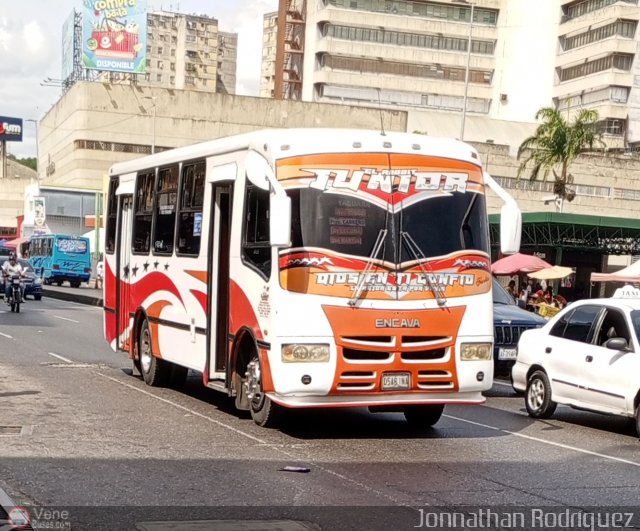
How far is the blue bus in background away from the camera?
202 ft

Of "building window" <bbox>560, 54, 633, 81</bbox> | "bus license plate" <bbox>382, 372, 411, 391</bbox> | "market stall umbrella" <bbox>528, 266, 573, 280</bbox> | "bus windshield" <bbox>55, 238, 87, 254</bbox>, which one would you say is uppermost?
"building window" <bbox>560, 54, 633, 81</bbox>

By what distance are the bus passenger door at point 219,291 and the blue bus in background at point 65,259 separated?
49.5m

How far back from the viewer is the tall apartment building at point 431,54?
105875 mm

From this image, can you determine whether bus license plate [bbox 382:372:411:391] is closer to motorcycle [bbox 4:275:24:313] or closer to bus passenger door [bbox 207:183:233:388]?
bus passenger door [bbox 207:183:233:388]

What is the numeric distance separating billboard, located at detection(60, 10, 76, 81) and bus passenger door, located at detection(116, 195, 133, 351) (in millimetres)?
101089

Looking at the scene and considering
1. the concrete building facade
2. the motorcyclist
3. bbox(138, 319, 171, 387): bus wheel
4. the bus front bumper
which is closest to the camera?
the bus front bumper

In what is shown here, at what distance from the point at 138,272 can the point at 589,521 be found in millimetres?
9525

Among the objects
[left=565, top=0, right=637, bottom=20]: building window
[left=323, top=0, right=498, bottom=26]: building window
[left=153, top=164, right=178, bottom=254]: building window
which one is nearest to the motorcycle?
[left=153, top=164, right=178, bottom=254]: building window

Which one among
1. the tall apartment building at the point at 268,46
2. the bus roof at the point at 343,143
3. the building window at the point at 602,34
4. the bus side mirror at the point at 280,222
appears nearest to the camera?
the bus side mirror at the point at 280,222

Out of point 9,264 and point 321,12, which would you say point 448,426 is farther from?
point 321,12

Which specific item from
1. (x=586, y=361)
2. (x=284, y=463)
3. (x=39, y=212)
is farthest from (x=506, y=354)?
(x=39, y=212)

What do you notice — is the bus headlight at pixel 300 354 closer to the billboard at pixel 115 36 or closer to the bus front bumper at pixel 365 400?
the bus front bumper at pixel 365 400

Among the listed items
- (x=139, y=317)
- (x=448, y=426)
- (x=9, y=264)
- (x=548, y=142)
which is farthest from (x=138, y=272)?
(x=548, y=142)

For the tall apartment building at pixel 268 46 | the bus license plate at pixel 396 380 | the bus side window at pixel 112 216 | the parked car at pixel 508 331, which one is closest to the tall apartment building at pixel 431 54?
the tall apartment building at pixel 268 46
